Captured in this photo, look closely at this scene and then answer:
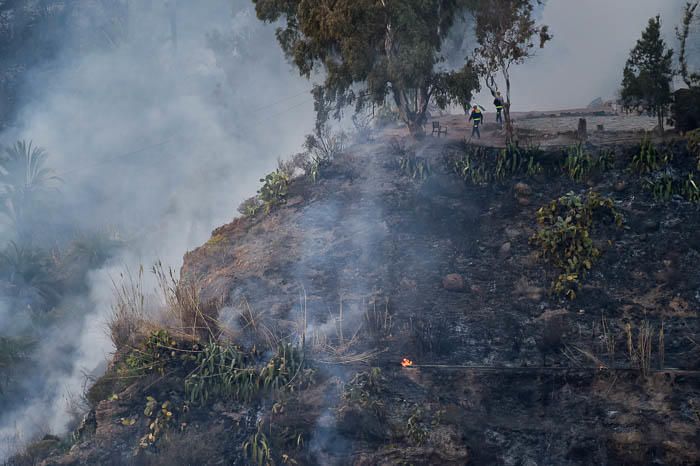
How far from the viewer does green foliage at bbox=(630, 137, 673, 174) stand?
51.5 ft

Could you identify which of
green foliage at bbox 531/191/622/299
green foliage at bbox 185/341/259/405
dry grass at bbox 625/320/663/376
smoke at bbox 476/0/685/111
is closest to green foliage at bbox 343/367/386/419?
green foliage at bbox 185/341/259/405

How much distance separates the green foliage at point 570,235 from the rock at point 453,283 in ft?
5.84

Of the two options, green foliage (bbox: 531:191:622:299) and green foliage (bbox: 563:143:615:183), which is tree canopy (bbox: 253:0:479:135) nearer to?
green foliage (bbox: 563:143:615:183)

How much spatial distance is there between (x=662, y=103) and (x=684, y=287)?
→ 6904 mm

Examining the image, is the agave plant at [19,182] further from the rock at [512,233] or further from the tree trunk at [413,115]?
the rock at [512,233]

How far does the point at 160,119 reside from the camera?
40906 mm

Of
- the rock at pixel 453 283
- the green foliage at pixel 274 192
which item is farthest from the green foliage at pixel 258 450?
the green foliage at pixel 274 192

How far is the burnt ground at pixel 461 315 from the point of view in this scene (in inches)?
397

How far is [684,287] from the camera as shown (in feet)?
42.0

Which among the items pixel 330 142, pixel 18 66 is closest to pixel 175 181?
pixel 18 66

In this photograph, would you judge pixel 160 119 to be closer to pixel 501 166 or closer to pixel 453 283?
pixel 501 166

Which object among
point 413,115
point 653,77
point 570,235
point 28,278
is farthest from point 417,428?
point 28,278

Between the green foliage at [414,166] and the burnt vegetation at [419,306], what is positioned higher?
the green foliage at [414,166]

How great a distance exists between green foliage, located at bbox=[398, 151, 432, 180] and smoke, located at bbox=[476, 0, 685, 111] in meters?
23.6
